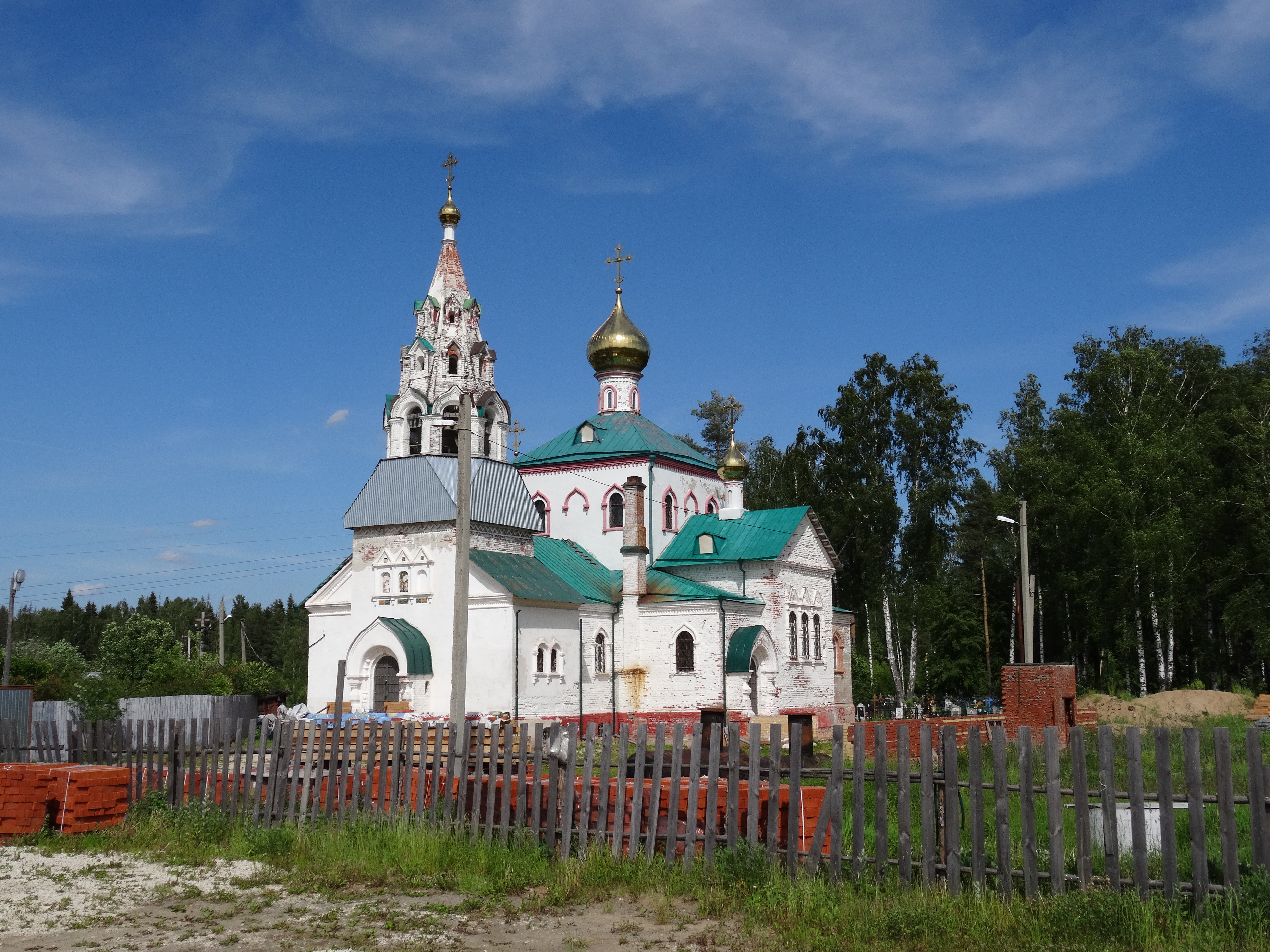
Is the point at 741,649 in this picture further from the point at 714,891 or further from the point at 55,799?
the point at 714,891

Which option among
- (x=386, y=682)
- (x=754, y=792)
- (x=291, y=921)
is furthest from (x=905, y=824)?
(x=386, y=682)

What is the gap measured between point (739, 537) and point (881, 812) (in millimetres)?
24859

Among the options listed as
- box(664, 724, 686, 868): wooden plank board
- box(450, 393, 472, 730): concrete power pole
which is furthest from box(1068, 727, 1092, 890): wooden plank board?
box(450, 393, 472, 730): concrete power pole

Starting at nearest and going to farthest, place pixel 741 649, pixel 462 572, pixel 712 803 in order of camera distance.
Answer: pixel 712 803 < pixel 462 572 < pixel 741 649

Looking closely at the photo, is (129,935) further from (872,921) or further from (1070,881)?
(1070,881)

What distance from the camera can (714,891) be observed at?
869 centimetres

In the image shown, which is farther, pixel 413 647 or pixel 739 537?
pixel 739 537

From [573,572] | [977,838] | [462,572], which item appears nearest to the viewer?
[977,838]

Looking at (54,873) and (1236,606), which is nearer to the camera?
(54,873)

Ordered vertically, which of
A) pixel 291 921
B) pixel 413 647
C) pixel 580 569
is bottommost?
pixel 291 921

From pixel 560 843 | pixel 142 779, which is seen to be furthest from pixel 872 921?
pixel 142 779

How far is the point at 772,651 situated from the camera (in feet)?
103

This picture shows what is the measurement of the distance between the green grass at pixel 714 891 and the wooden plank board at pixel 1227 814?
0.39 feet

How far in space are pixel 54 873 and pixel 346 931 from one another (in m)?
3.91
